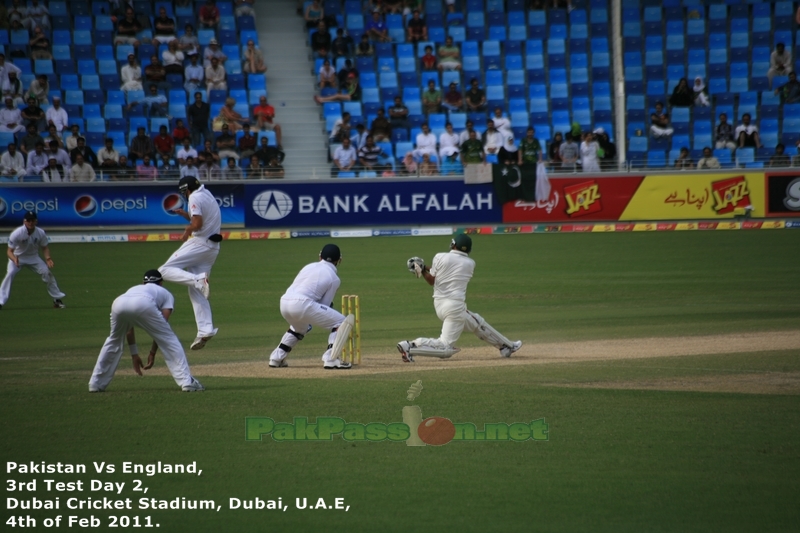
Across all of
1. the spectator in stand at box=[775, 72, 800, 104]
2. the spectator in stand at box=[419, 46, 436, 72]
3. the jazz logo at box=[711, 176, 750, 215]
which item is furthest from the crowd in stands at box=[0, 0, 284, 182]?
the spectator in stand at box=[775, 72, 800, 104]

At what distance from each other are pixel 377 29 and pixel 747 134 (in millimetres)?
12065

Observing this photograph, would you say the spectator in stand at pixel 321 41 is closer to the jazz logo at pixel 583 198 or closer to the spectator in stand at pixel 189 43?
the spectator in stand at pixel 189 43

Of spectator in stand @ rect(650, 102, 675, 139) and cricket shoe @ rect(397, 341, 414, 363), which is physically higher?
spectator in stand @ rect(650, 102, 675, 139)

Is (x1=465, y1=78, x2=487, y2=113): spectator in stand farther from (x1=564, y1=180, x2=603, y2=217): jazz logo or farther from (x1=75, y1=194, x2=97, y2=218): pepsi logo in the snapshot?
(x1=75, y1=194, x2=97, y2=218): pepsi logo

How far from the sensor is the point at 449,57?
99.4ft

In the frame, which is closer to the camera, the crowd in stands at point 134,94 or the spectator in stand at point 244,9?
the crowd in stands at point 134,94

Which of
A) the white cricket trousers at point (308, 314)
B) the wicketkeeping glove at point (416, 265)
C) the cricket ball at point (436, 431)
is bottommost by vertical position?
the cricket ball at point (436, 431)

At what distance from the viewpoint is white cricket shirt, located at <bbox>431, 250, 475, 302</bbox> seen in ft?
37.8

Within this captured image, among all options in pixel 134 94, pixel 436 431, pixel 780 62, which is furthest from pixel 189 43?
pixel 436 431

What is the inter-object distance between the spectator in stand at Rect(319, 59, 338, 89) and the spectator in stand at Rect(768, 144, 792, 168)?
13.2 m

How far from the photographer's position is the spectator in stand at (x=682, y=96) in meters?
29.7

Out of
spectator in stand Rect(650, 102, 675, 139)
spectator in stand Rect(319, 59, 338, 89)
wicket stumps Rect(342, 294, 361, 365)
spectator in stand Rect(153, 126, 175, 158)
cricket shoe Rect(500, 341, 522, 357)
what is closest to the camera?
wicket stumps Rect(342, 294, 361, 365)

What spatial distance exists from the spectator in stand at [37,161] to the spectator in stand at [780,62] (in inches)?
880

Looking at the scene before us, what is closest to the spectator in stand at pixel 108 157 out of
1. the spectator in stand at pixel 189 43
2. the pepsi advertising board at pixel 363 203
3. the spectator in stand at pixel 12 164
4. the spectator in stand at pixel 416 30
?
the spectator in stand at pixel 12 164
